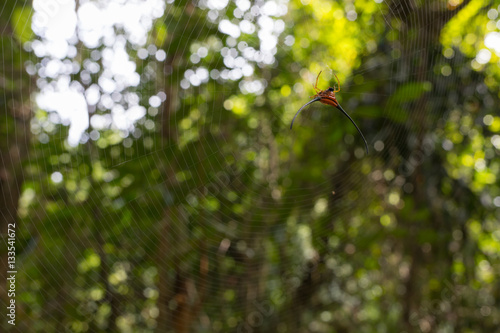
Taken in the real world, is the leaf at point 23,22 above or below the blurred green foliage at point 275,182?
above

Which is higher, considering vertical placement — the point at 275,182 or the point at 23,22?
the point at 23,22

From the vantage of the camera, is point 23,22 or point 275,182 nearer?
point 23,22

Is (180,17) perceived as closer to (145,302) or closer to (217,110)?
(217,110)

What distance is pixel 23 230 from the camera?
2123 mm

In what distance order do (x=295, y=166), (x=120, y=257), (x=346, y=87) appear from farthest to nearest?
(x=295, y=166), (x=120, y=257), (x=346, y=87)

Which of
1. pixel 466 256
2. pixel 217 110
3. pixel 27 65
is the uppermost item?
pixel 27 65

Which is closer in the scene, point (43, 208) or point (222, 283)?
point (43, 208)

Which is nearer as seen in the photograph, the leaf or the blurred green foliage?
the leaf

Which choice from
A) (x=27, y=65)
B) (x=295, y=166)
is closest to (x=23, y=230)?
(x=27, y=65)

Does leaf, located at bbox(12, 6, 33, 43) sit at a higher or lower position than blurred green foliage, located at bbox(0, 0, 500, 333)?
higher

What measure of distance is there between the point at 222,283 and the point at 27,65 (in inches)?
69.5

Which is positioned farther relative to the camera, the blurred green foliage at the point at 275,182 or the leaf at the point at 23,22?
the blurred green foliage at the point at 275,182

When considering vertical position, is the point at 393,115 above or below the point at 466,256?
above

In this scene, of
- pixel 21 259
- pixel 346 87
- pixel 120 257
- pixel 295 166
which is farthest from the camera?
pixel 295 166
